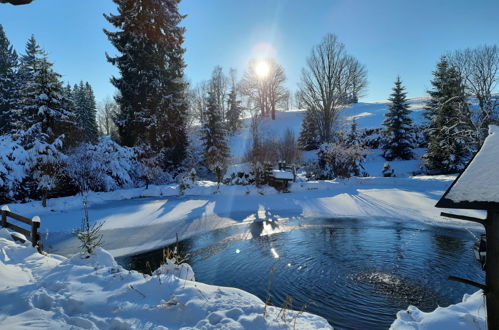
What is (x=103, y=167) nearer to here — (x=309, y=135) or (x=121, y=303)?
(x=121, y=303)

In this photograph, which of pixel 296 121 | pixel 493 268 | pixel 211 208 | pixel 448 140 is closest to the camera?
pixel 493 268

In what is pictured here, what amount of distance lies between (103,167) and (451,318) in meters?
18.5

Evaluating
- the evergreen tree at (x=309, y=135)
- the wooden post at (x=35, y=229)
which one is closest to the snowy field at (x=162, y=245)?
the wooden post at (x=35, y=229)

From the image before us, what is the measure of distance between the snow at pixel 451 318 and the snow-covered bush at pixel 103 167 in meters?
16.8

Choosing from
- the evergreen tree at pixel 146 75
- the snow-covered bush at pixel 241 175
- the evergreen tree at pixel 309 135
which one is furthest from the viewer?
the evergreen tree at pixel 309 135

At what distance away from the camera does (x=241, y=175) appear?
2050 centimetres

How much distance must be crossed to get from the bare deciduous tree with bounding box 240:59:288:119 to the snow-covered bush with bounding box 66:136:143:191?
111 ft

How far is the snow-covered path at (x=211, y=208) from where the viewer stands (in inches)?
412

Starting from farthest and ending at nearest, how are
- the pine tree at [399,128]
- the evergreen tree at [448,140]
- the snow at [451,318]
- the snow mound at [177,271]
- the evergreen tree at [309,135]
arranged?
the evergreen tree at [309,135] < the pine tree at [399,128] < the evergreen tree at [448,140] < the snow mound at [177,271] < the snow at [451,318]

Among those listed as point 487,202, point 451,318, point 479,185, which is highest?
point 479,185

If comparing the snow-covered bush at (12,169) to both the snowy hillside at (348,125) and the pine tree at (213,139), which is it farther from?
the snowy hillside at (348,125)

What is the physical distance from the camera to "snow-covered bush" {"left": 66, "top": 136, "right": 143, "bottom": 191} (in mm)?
16938

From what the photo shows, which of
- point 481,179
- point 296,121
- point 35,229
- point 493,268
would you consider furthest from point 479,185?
point 296,121

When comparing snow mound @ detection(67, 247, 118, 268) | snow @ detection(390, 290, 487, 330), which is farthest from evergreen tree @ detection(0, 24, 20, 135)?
snow @ detection(390, 290, 487, 330)
